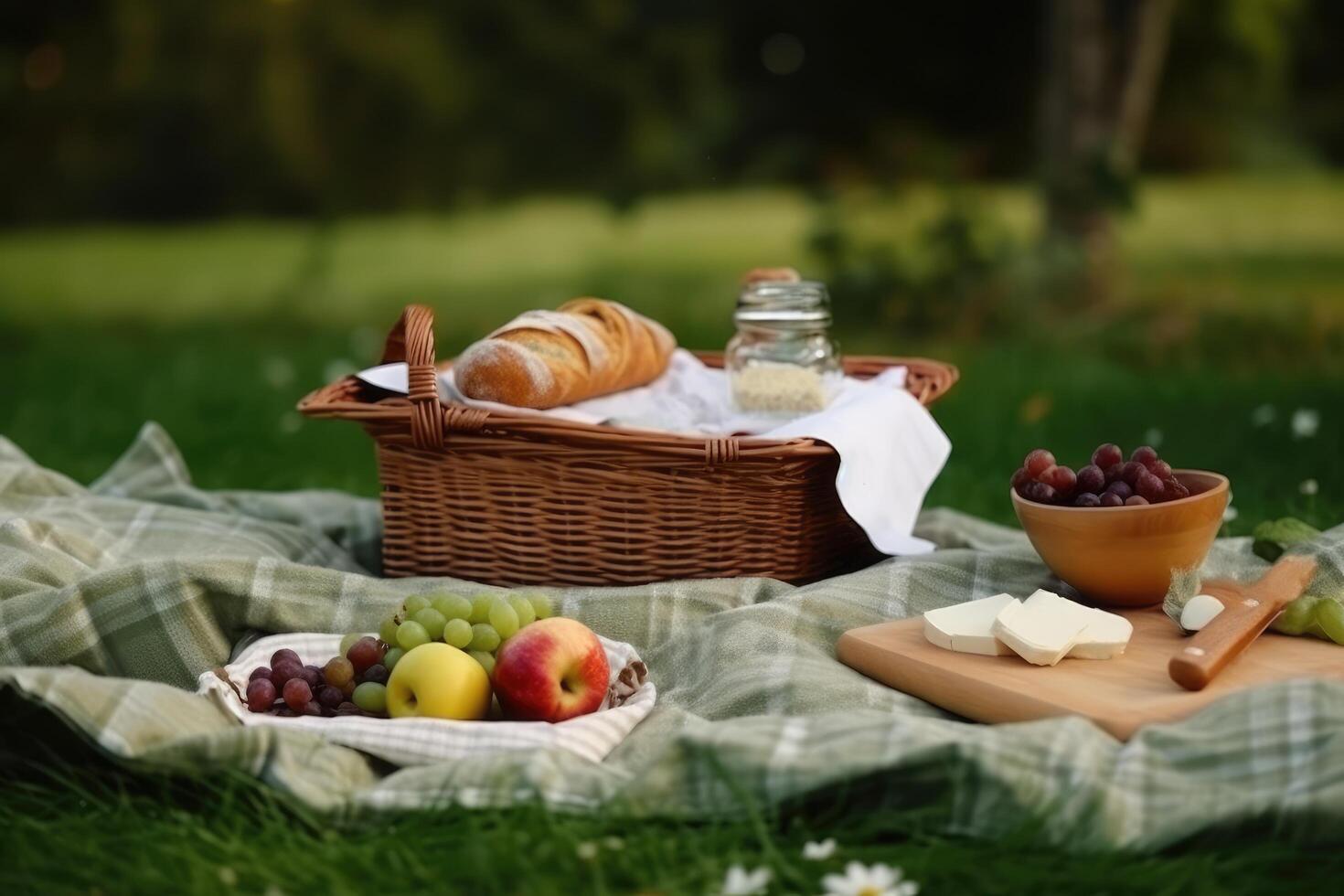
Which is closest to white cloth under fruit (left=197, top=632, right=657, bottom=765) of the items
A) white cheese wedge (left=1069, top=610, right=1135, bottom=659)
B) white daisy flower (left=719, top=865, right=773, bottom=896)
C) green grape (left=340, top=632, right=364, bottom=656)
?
green grape (left=340, top=632, right=364, bottom=656)

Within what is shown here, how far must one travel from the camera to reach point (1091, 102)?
6738mm

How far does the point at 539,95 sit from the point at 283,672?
287 inches

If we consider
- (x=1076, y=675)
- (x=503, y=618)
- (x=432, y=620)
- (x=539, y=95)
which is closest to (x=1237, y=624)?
(x=1076, y=675)

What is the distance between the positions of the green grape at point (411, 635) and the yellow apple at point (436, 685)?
24 mm

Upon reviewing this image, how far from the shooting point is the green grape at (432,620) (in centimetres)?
217

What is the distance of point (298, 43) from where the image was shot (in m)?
8.46

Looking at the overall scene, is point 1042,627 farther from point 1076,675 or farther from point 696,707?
point 696,707

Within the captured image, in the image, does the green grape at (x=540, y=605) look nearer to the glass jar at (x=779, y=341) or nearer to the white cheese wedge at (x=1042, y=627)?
the white cheese wedge at (x=1042, y=627)

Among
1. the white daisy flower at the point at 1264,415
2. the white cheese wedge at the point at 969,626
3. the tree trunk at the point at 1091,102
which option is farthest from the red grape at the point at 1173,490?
the tree trunk at the point at 1091,102

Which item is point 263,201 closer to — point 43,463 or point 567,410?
point 43,463

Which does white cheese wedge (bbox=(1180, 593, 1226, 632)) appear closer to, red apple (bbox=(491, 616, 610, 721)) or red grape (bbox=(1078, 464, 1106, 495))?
red grape (bbox=(1078, 464, 1106, 495))

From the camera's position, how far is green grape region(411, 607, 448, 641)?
7.13 feet

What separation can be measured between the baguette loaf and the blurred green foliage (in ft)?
16.2

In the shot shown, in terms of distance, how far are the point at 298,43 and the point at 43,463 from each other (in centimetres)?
468
